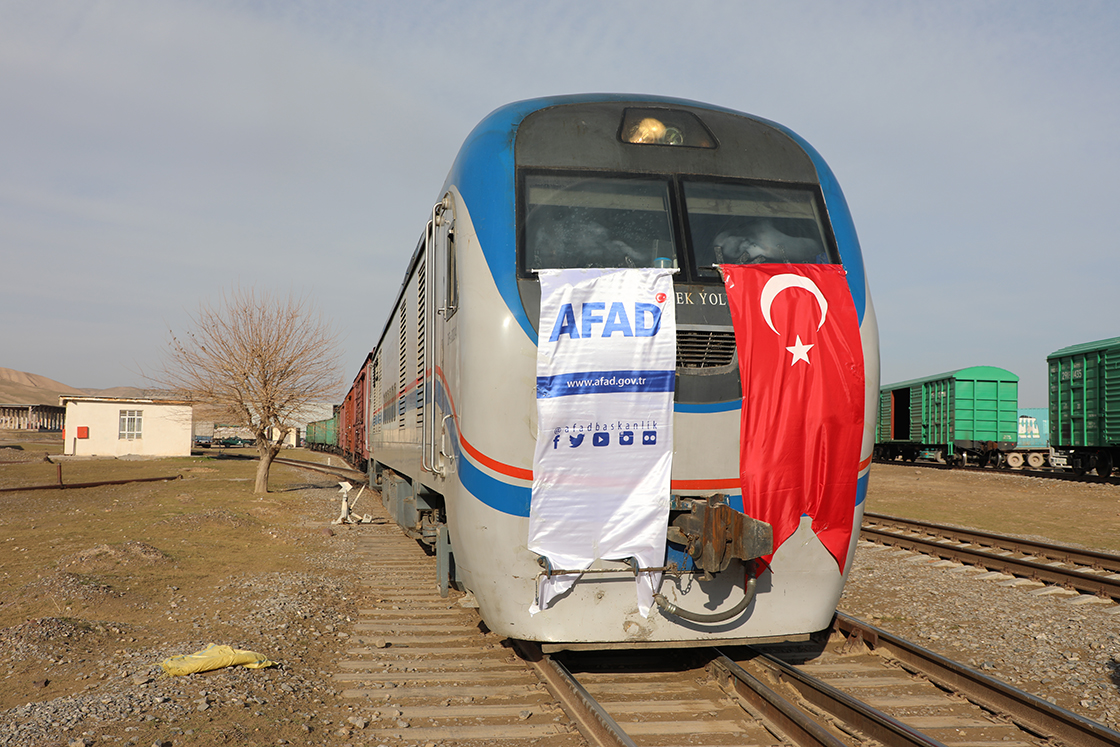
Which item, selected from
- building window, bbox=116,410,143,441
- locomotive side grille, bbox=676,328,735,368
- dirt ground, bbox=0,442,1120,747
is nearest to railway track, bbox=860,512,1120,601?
dirt ground, bbox=0,442,1120,747

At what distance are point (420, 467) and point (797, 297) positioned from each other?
12.3ft

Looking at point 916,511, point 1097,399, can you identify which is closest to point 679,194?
point 916,511

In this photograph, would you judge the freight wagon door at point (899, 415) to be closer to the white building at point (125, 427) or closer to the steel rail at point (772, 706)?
the steel rail at point (772, 706)

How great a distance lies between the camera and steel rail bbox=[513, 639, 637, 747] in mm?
4160

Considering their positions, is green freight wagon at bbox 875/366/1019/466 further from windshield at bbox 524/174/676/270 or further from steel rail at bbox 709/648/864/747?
windshield at bbox 524/174/676/270

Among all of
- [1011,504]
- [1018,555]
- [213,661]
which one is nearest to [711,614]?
[213,661]

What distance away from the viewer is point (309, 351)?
23.7m

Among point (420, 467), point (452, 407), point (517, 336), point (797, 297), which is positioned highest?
point (797, 297)

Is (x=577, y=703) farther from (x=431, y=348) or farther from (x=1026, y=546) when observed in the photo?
(x=1026, y=546)

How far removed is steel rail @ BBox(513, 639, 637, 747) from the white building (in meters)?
40.3

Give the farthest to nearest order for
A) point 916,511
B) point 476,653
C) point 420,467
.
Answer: point 916,511 → point 420,467 → point 476,653

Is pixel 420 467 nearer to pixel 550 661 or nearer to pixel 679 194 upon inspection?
pixel 550 661

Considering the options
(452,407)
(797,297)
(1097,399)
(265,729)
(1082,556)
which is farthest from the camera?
(1097,399)

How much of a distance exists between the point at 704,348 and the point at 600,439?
0.86 metres
